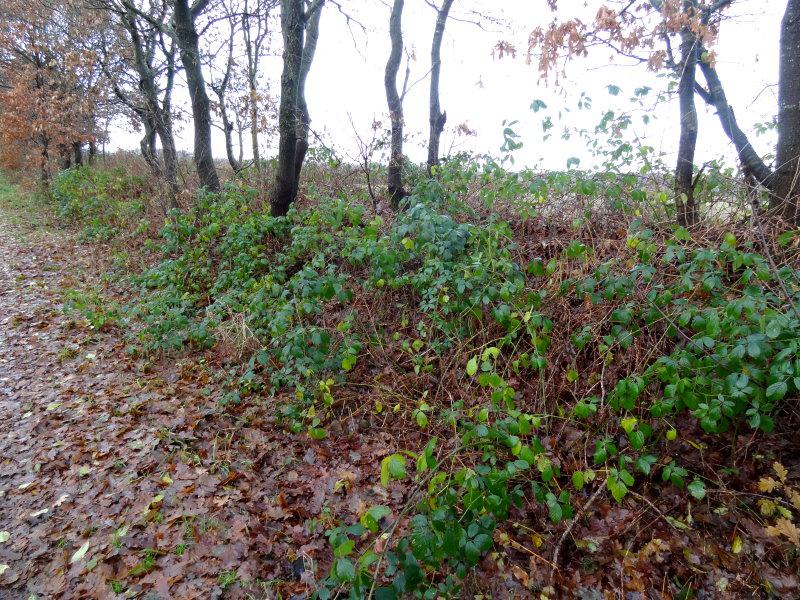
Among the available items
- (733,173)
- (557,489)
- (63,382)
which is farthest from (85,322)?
(733,173)

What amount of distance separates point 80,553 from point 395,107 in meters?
7.21

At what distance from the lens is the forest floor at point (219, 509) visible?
9.47 feet

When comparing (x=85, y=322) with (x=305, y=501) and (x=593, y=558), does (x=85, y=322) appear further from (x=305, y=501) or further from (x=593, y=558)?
(x=593, y=558)

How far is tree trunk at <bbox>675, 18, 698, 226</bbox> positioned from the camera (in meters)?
4.31

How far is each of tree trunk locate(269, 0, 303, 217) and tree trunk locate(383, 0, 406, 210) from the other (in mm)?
1587

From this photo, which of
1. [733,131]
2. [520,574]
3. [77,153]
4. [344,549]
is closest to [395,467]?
[344,549]

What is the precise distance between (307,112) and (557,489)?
6859 millimetres

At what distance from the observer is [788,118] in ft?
13.4

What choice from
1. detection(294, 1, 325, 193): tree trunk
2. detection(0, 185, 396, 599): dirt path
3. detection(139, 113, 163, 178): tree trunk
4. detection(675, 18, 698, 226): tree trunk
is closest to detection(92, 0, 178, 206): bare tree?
detection(139, 113, 163, 178): tree trunk

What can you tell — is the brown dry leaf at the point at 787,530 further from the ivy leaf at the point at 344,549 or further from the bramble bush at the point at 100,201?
the bramble bush at the point at 100,201

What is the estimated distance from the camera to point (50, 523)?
3.41 m

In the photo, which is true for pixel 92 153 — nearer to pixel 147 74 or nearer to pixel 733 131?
pixel 147 74

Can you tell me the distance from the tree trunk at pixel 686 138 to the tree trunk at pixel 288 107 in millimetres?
5303

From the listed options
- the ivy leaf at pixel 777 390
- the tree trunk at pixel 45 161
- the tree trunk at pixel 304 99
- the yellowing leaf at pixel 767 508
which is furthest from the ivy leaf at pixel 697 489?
the tree trunk at pixel 45 161
